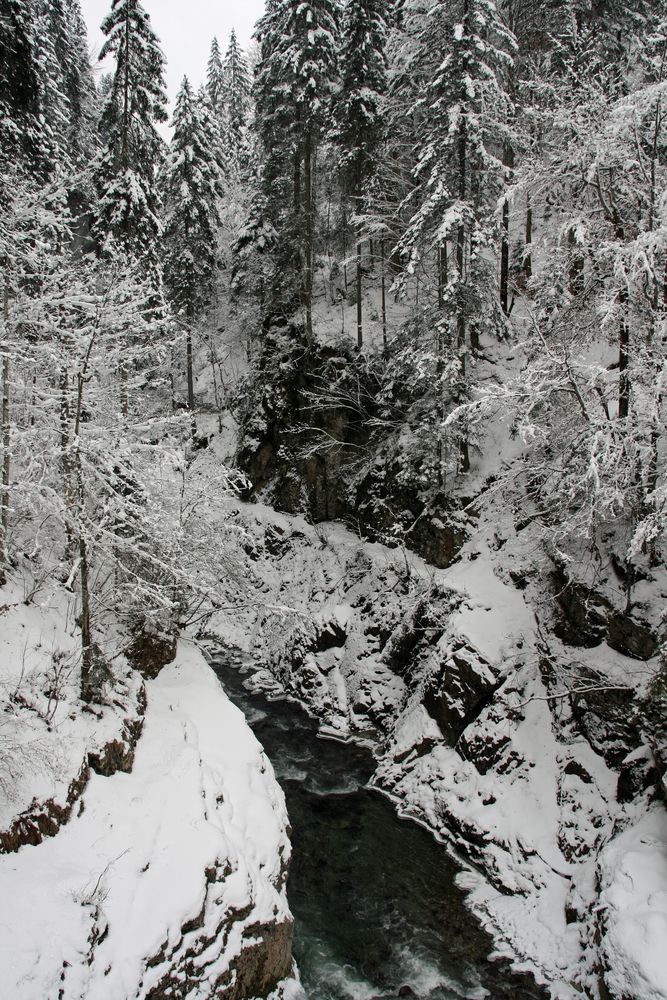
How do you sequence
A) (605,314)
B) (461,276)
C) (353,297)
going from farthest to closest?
(353,297) → (461,276) → (605,314)

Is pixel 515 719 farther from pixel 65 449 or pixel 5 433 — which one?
pixel 5 433

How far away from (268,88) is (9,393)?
2221 cm

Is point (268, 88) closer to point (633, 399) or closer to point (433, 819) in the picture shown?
point (633, 399)

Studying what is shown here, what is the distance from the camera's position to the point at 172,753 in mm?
9383

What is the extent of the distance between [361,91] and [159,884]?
26.7 metres

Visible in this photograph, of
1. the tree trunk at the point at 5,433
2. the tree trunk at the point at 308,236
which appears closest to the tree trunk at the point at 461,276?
the tree trunk at the point at 308,236

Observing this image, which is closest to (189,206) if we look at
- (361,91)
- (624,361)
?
(361,91)

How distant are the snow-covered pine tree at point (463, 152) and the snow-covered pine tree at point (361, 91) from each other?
187 inches

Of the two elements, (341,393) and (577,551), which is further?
(341,393)

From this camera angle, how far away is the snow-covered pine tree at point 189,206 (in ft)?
84.4

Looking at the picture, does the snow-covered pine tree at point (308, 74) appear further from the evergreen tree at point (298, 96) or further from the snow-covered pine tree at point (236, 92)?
the snow-covered pine tree at point (236, 92)

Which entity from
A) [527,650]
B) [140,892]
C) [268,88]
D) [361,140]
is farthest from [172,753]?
[268,88]

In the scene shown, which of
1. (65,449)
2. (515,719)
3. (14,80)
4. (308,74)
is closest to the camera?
(65,449)

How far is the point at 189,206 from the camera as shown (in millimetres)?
25953
